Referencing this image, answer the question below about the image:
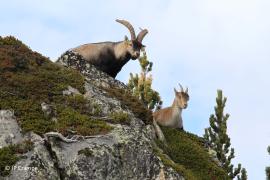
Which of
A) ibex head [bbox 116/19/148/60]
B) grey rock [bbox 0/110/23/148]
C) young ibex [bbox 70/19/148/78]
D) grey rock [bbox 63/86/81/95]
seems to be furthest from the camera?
ibex head [bbox 116/19/148/60]

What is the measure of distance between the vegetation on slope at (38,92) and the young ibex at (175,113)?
8.57m

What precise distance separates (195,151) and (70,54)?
5.91m

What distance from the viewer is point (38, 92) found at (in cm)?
1794

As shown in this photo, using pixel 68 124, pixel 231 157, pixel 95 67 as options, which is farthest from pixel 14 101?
pixel 231 157

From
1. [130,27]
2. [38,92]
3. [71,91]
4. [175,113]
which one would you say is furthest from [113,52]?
[38,92]

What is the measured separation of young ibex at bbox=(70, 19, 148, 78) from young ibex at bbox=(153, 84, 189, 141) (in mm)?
3437

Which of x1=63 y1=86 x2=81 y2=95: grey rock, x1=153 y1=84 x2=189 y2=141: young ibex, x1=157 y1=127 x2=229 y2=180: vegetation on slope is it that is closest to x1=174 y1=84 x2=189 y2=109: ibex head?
x1=153 y1=84 x2=189 y2=141: young ibex

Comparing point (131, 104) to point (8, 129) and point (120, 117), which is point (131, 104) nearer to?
point (120, 117)

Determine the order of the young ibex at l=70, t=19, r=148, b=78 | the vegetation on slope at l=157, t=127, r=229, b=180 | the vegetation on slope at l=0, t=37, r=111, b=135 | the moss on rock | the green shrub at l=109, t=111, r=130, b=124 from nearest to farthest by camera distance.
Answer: the moss on rock → the vegetation on slope at l=0, t=37, r=111, b=135 → the green shrub at l=109, t=111, r=130, b=124 → the vegetation on slope at l=157, t=127, r=229, b=180 → the young ibex at l=70, t=19, r=148, b=78

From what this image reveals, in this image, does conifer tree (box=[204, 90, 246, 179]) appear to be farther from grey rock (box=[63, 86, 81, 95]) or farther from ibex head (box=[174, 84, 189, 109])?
grey rock (box=[63, 86, 81, 95])

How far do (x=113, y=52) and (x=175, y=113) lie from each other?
213 inches

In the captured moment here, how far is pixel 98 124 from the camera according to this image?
55.5 ft

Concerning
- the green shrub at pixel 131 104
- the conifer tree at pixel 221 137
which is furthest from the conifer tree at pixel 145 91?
the green shrub at pixel 131 104

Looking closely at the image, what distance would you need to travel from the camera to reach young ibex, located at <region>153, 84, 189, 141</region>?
28.9 metres
